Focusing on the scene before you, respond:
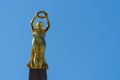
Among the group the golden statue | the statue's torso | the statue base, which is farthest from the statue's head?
the statue base

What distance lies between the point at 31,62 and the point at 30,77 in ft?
2.28

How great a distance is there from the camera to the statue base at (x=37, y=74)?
28.0 metres

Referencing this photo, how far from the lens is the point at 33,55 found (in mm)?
28391

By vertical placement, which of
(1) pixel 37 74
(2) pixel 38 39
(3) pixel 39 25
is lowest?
(1) pixel 37 74

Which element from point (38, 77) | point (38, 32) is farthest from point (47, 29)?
point (38, 77)

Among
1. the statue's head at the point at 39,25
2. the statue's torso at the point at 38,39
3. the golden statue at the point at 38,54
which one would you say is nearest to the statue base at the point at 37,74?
the golden statue at the point at 38,54

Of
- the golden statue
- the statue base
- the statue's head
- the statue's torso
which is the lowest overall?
the statue base

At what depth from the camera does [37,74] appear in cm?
2811

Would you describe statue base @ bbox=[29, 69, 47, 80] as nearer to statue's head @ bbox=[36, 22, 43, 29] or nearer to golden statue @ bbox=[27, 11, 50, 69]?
golden statue @ bbox=[27, 11, 50, 69]

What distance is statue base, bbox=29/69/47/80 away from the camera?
92.0 ft

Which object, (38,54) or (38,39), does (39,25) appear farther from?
(38,54)

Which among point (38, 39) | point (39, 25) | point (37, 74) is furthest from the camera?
point (39, 25)

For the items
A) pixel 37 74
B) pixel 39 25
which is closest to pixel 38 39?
pixel 39 25

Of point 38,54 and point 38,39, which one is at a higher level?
point 38,39
